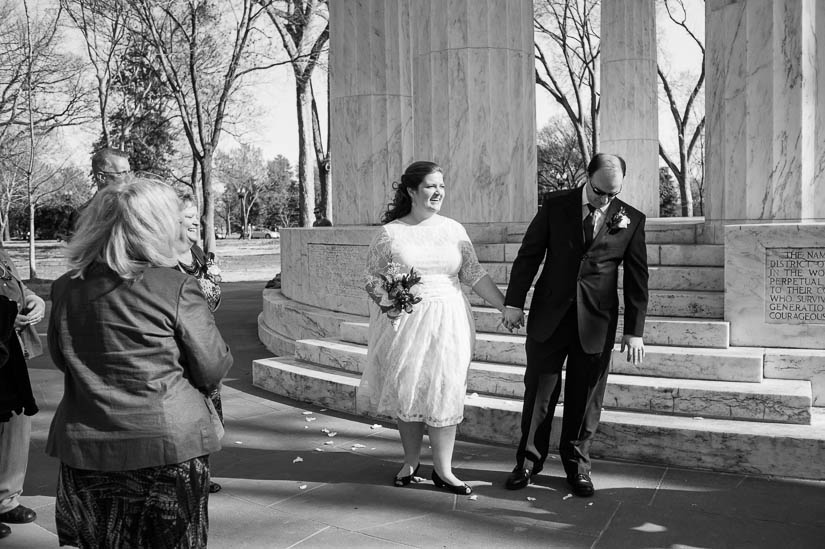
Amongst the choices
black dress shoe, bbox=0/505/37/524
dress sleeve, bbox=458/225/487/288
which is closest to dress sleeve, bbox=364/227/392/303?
dress sleeve, bbox=458/225/487/288

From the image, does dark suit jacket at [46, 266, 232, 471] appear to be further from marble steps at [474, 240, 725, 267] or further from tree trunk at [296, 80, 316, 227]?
tree trunk at [296, 80, 316, 227]

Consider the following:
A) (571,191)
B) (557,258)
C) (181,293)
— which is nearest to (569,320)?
(557,258)

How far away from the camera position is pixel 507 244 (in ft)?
28.8

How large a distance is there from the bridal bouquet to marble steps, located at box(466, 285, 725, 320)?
2.20m

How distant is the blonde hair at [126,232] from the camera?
2600 mm

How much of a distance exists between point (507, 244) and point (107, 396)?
660 centimetres

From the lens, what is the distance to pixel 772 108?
6488 millimetres

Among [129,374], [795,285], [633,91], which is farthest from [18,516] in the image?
[633,91]

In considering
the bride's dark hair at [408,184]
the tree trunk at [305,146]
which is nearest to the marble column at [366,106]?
the bride's dark hair at [408,184]

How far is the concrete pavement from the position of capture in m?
4.08

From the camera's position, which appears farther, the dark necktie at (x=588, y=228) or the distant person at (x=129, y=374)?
the dark necktie at (x=588, y=228)

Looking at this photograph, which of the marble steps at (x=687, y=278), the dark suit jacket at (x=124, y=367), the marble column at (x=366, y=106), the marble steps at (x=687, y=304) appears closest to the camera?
the dark suit jacket at (x=124, y=367)

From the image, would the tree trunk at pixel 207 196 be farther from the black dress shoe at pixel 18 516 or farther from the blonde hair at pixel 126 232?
A: the blonde hair at pixel 126 232

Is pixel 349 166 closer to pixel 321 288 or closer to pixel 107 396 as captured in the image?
pixel 321 288
